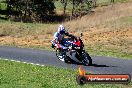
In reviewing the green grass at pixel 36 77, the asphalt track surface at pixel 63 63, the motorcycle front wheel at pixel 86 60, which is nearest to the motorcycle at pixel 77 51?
the motorcycle front wheel at pixel 86 60

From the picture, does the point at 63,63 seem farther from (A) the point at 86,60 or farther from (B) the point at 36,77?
(B) the point at 36,77

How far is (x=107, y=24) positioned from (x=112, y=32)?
12.6ft

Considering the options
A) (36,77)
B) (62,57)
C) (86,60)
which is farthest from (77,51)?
(36,77)

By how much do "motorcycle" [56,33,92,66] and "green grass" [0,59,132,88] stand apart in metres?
2.24

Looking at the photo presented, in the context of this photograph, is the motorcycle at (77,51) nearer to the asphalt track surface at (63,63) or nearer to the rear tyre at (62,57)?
the rear tyre at (62,57)

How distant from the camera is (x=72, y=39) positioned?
63.4 feet

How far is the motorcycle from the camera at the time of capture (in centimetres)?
1842

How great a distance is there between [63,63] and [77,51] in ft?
2.89

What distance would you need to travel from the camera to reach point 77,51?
1894 centimetres

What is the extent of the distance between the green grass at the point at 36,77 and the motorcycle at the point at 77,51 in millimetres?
2237

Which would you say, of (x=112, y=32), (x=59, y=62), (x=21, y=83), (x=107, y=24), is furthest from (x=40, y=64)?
(x=107, y=24)

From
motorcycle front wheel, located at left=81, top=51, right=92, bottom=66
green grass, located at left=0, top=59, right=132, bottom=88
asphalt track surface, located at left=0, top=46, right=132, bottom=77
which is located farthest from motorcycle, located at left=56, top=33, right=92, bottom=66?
green grass, located at left=0, top=59, right=132, bottom=88

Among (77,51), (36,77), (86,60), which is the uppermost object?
(36,77)

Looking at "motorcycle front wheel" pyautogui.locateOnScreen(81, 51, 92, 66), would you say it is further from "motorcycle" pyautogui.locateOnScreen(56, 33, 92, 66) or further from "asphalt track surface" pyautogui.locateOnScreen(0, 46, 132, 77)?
→ "asphalt track surface" pyautogui.locateOnScreen(0, 46, 132, 77)
